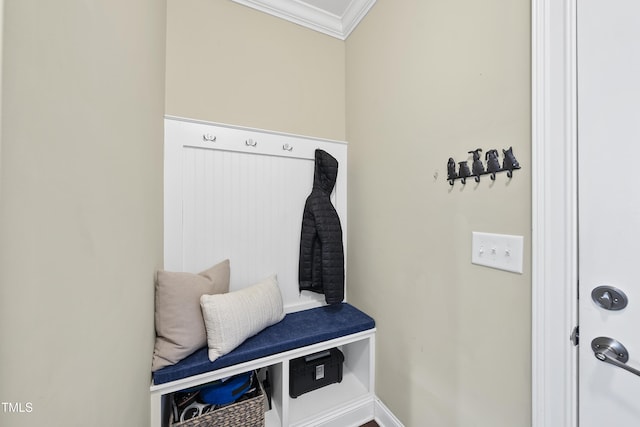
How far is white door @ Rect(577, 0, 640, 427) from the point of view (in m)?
0.59

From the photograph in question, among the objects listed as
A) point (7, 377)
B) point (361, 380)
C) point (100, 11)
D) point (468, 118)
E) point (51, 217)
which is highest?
point (100, 11)

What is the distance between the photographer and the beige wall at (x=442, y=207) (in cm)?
80

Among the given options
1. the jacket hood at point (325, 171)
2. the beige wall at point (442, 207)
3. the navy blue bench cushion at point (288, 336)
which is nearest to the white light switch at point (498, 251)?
the beige wall at point (442, 207)

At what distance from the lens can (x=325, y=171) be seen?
1.62 metres

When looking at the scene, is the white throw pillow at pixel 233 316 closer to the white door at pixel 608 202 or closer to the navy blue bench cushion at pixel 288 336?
the navy blue bench cushion at pixel 288 336

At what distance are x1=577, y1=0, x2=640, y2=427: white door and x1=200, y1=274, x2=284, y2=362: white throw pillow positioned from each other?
1231 millimetres

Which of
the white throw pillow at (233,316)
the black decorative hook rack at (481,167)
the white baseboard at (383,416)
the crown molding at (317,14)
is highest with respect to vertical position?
the crown molding at (317,14)

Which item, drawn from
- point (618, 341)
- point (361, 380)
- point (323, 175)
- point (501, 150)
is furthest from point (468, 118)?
point (361, 380)

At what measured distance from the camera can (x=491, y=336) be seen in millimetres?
861

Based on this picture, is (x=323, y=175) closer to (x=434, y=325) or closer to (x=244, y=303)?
(x=244, y=303)

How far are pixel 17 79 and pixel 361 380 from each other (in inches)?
74.9

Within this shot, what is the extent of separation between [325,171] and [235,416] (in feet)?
4.73

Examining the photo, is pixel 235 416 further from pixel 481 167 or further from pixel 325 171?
pixel 481 167

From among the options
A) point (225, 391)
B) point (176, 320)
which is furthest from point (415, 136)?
point (225, 391)
